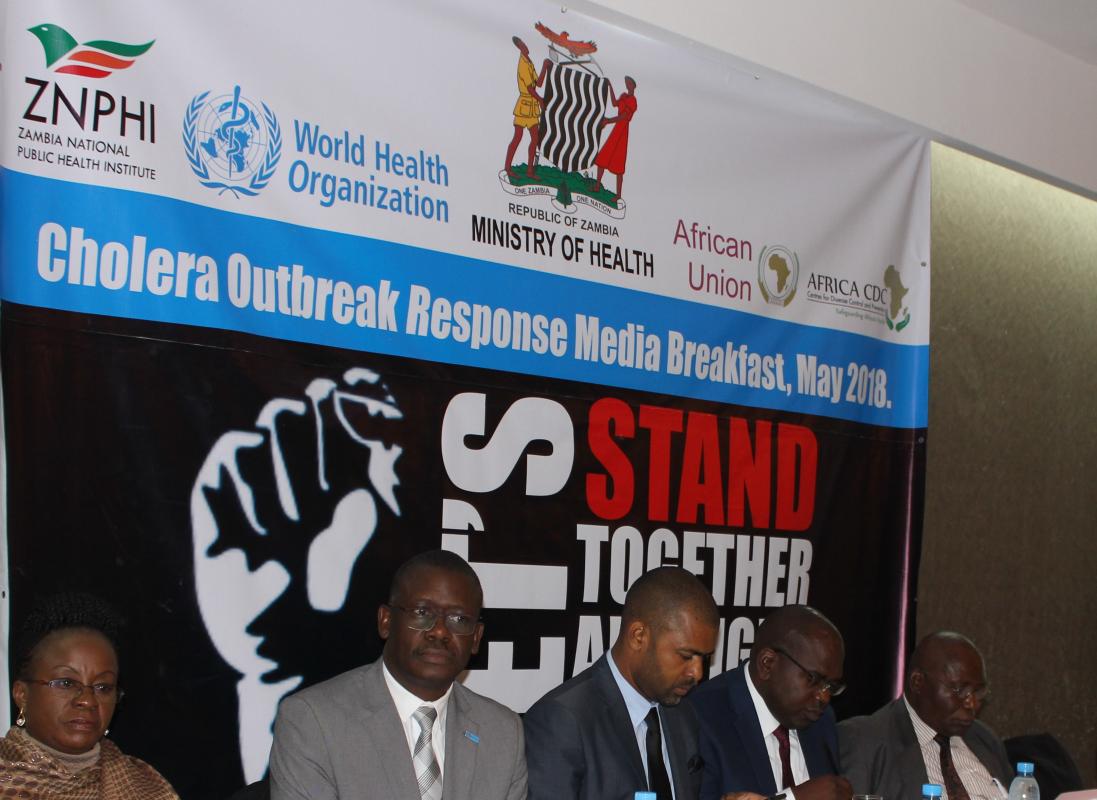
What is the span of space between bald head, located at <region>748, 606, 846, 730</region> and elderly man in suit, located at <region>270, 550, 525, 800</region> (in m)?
0.89

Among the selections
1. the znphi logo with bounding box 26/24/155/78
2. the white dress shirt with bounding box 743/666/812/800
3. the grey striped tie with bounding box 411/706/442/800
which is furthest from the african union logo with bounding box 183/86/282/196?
the white dress shirt with bounding box 743/666/812/800

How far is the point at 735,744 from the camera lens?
11.4 feet

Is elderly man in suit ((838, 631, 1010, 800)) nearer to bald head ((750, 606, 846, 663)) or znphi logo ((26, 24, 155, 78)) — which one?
bald head ((750, 606, 846, 663))

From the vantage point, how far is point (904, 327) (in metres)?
5.11

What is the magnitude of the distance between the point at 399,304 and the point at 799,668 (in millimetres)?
1577

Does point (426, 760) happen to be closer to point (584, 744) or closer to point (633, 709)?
point (584, 744)

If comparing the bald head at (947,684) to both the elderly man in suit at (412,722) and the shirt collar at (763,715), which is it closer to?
the shirt collar at (763,715)

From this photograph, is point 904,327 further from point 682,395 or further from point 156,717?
point 156,717

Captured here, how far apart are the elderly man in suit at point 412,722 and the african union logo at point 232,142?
1.18 meters

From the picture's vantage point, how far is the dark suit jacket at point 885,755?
3768 mm

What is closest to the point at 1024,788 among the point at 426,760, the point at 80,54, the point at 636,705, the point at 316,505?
the point at 636,705

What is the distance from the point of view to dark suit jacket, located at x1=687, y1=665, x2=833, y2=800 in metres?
3.41

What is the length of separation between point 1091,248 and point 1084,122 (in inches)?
35.1

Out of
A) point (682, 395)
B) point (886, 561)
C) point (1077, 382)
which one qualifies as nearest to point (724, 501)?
point (682, 395)
